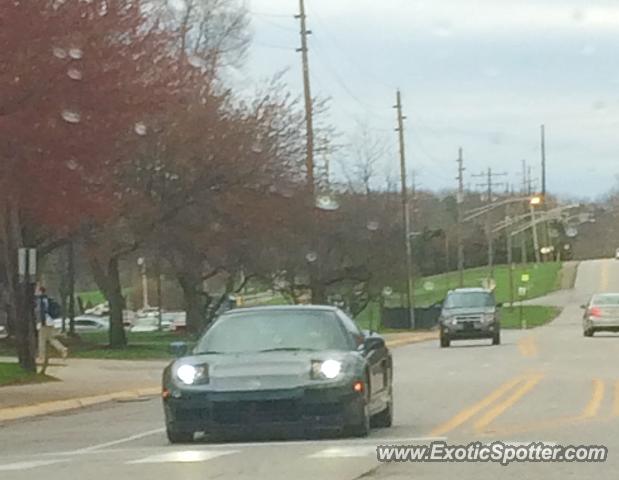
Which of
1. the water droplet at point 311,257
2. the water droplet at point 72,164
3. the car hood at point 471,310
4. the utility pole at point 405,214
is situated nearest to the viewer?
the water droplet at point 72,164

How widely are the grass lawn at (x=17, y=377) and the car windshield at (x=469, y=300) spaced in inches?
742

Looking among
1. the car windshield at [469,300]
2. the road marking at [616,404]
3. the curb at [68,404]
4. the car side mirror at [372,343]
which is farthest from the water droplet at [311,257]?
the car side mirror at [372,343]

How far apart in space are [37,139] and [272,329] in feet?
24.6

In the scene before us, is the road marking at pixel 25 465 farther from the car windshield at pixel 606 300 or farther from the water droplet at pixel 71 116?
the car windshield at pixel 606 300

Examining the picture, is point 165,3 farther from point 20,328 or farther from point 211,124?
point 20,328

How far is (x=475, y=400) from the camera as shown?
20.3m


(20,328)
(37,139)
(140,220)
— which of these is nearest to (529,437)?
(37,139)

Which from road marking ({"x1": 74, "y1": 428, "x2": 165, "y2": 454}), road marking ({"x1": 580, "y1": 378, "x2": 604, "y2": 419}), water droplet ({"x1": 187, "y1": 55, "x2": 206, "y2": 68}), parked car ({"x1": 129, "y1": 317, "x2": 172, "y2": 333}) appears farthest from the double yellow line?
parked car ({"x1": 129, "y1": 317, "x2": 172, "y2": 333})

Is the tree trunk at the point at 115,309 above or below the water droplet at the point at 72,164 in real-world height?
below

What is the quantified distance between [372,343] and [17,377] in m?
13.2

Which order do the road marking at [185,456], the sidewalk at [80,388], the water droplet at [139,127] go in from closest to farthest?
the road marking at [185,456] → the sidewalk at [80,388] → the water droplet at [139,127]

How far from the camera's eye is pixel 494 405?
62.7 feet

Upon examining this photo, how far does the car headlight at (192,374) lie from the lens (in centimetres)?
1438

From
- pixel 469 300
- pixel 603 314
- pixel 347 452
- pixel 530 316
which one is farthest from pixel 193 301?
pixel 347 452
